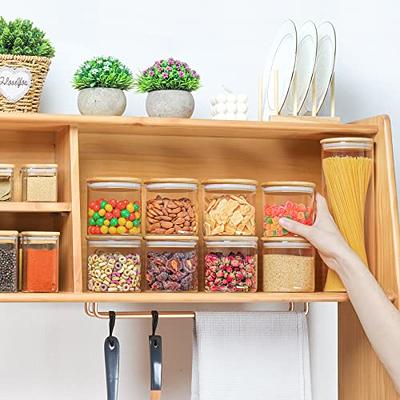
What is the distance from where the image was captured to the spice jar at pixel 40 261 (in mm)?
1783

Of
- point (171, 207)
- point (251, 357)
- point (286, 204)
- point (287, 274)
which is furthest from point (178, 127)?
point (251, 357)

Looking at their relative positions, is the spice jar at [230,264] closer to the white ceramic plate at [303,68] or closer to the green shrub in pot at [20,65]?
the white ceramic plate at [303,68]

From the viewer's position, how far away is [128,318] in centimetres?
199

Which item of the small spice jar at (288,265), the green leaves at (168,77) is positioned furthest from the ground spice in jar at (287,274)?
the green leaves at (168,77)

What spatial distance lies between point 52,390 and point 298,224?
0.70 meters

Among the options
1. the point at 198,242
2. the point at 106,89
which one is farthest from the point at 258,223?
the point at 106,89

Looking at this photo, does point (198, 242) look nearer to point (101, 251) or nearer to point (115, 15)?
point (101, 251)

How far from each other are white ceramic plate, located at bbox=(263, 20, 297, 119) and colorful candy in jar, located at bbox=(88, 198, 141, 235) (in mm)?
422

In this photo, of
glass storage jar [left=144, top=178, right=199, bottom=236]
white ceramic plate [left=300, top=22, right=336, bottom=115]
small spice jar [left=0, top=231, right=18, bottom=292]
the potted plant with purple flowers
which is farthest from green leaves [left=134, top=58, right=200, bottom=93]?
small spice jar [left=0, top=231, right=18, bottom=292]

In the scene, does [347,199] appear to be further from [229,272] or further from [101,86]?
[101,86]

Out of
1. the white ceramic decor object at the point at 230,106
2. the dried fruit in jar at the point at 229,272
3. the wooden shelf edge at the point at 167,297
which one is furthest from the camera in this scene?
the white ceramic decor object at the point at 230,106

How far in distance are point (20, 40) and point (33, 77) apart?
0.08 metres

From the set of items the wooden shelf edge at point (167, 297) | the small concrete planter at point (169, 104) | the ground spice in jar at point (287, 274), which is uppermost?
the small concrete planter at point (169, 104)

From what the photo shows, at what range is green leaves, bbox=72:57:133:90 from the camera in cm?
187
